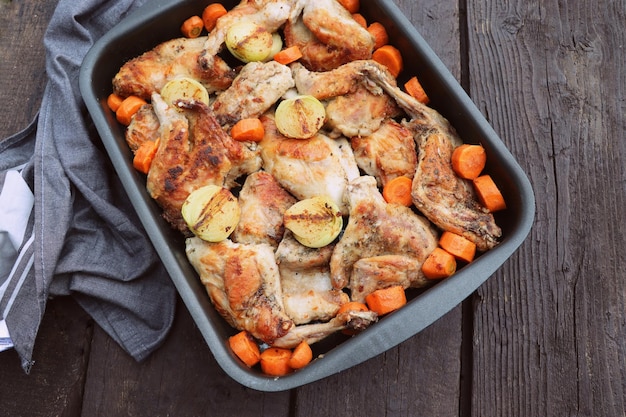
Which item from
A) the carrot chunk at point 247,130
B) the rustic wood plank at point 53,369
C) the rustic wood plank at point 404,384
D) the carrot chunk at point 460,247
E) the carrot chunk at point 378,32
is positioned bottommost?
the rustic wood plank at point 53,369

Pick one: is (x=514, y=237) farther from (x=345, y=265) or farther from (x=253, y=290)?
(x=253, y=290)

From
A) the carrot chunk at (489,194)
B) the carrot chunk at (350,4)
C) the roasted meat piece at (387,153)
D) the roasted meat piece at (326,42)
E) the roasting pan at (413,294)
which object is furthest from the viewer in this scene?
the carrot chunk at (350,4)

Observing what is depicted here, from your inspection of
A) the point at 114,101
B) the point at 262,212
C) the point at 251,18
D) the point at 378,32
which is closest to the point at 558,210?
the point at 378,32

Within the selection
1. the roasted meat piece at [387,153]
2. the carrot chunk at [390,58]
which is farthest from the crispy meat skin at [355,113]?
the carrot chunk at [390,58]

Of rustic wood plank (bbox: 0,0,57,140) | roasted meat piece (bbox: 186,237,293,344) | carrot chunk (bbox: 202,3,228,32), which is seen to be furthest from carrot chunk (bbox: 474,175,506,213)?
rustic wood plank (bbox: 0,0,57,140)

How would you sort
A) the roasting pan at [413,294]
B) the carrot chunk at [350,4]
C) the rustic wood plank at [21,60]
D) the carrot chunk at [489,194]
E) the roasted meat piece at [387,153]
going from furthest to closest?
1. the rustic wood plank at [21,60]
2. the carrot chunk at [350,4]
3. the roasted meat piece at [387,153]
4. the carrot chunk at [489,194]
5. the roasting pan at [413,294]

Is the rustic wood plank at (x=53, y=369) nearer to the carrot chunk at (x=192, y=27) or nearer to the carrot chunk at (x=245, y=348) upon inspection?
the carrot chunk at (x=245, y=348)

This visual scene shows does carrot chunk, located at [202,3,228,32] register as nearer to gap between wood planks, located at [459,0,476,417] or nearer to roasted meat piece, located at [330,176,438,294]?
roasted meat piece, located at [330,176,438,294]
